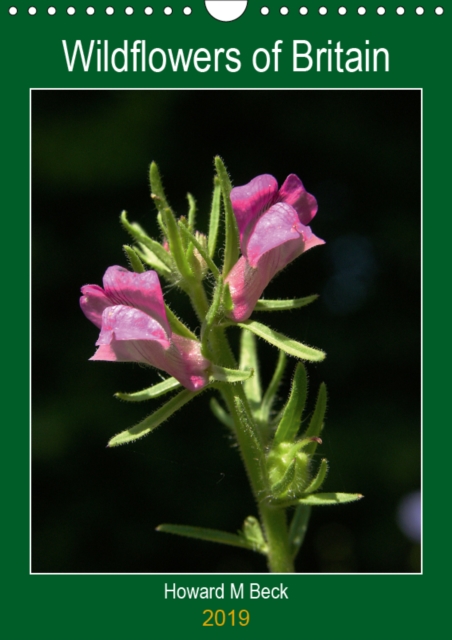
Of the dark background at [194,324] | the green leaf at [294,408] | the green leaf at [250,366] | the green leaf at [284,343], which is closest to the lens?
the green leaf at [284,343]

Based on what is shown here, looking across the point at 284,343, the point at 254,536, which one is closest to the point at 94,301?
the point at 284,343

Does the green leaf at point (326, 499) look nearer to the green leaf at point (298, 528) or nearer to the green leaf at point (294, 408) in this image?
the green leaf at point (294, 408)

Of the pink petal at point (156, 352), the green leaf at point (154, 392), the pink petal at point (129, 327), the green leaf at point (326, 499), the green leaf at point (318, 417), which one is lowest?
the green leaf at point (326, 499)

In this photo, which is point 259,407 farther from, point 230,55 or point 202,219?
point 202,219

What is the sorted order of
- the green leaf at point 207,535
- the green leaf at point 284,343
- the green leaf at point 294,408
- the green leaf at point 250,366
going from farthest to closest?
1. the green leaf at point 250,366
2. the green leaf at point 207,535
3. the green leaf at point 294,408
4. the green leaf at point 284,343

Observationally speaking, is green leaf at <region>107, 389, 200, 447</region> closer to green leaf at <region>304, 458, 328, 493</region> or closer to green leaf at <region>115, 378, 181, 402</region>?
green leaf at <region>115, 378, 181, 402</region>

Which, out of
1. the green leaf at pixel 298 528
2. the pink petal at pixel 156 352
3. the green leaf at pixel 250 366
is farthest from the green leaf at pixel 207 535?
the pink petal at pixel 156 352

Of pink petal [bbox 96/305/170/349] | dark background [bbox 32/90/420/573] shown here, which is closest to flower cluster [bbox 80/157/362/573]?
pink petal [bbox 96/305/170/349]
